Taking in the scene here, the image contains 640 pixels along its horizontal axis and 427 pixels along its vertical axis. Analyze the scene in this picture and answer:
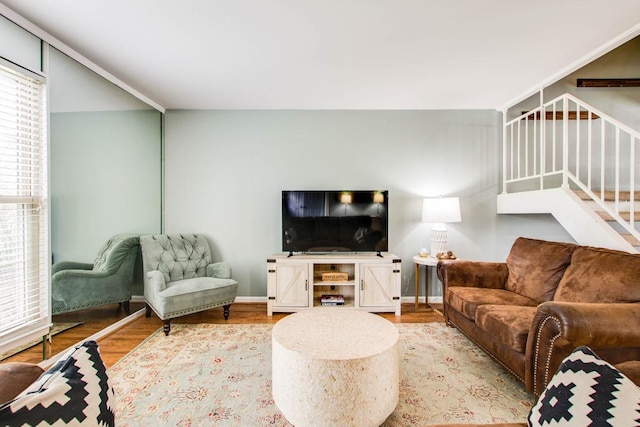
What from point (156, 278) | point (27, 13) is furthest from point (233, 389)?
point (27, 13)

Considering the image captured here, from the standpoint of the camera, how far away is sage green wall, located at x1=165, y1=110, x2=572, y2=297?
12.0ft

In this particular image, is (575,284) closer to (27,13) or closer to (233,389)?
(233,389)

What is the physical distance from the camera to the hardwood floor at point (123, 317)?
221cm

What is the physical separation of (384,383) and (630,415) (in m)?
1.00

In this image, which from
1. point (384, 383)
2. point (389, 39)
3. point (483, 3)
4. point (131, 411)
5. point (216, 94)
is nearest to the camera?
point (384, 383)

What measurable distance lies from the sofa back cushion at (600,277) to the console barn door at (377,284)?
1457mm

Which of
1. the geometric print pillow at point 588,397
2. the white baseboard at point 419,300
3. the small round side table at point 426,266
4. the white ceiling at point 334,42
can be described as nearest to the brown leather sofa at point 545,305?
the small round side table at point 426,266

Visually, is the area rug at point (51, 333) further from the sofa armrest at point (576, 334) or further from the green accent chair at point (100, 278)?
the sofa armrest at point (576, 334)

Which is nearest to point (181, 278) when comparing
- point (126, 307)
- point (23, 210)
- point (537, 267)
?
point (126, 307)

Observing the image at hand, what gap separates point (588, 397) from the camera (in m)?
0.70

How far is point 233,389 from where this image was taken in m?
1.85

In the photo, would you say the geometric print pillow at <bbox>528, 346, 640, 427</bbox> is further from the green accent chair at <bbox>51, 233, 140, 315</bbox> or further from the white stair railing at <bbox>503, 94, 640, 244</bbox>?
the white stair railing at <bbox>503, 94, 640, 244</bbox>

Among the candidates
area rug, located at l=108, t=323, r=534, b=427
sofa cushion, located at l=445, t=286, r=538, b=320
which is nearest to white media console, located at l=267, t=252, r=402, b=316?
area rug, located at l=108, t=323, r=534, b=427

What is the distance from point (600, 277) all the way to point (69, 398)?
2648 mm
